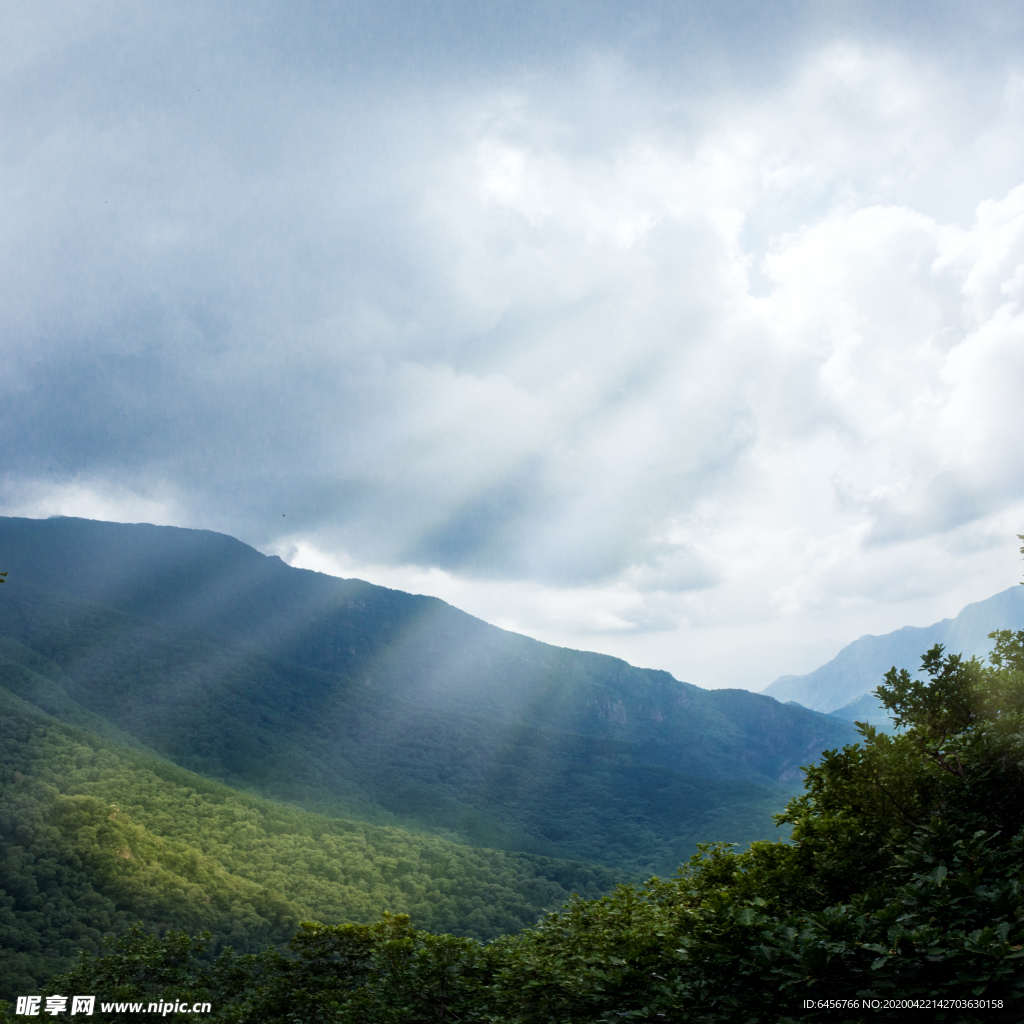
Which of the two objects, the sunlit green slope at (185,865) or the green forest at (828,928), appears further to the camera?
the sunlit green slope at (185,865)

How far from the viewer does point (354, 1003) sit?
15992 millimetres

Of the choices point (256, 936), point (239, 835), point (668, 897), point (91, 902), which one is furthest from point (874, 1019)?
point (239, 835)

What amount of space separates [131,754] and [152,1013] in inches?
7418

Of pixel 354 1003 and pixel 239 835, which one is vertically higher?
pixel 354 1003

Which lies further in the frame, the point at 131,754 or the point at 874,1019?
the point at 131,754

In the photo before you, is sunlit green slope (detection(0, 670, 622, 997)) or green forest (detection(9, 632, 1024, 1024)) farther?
sunlit green slope (detection(0, 670, 622, 997))

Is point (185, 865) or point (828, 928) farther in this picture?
point (185, 865)

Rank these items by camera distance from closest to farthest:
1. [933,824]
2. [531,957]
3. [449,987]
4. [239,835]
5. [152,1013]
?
[933,824]
[531,957]
[449,987]
[152,1013]
[239,835]

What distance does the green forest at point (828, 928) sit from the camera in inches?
271

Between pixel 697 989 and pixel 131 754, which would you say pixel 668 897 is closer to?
pixel 697 989

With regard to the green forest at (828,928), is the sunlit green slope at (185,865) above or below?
below

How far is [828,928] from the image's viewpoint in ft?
25.6

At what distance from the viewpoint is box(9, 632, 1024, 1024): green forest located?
22.6 ft

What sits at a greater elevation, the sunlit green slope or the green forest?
the green forest
